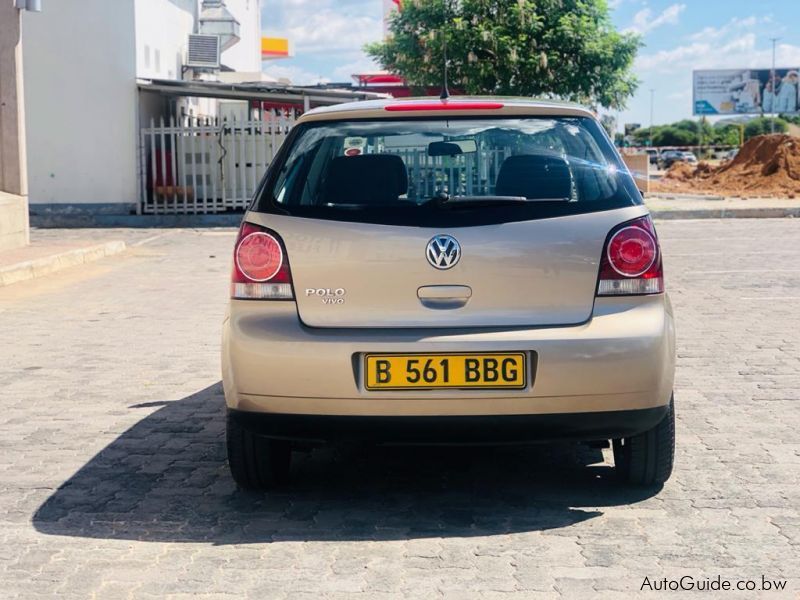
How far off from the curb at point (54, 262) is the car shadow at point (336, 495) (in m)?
8.42

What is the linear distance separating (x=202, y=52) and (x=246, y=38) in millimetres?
16163

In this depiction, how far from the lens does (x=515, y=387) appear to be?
4.42 meters

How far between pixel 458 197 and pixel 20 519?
2.05 metres

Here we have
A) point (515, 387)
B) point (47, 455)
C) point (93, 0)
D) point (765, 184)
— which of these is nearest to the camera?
point (515, 387)

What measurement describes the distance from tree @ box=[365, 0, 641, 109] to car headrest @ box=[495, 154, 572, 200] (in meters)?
27.2

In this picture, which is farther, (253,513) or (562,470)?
(562,470)

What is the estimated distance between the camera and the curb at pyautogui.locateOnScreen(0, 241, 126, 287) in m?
13.9

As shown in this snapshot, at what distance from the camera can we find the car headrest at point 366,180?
468 centimetres

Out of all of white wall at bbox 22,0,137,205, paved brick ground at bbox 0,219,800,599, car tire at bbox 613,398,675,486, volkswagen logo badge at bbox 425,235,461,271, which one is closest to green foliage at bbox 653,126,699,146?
white wall at bbox 22,0,137,205

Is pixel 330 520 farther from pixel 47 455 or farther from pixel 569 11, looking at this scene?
pixel 569 11

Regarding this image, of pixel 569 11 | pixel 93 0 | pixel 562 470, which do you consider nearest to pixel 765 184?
pixel 569 11

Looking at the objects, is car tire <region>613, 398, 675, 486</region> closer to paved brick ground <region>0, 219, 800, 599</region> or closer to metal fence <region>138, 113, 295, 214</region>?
paved brick ground <region>0, 219, 800, 599</region>

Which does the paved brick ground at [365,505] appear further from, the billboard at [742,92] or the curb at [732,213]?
the billboard at [742,92]

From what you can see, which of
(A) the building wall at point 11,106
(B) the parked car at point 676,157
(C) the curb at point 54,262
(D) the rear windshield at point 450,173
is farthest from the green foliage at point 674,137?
(D) the rear windshield at point 450,173
